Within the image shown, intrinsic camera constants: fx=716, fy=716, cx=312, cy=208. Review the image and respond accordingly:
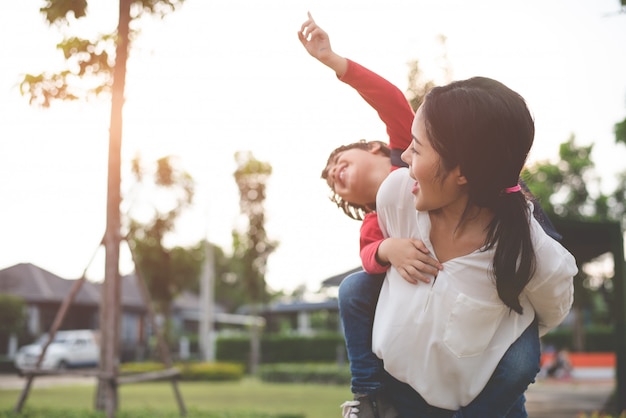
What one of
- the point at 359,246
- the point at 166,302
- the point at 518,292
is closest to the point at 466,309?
the point at 518,292

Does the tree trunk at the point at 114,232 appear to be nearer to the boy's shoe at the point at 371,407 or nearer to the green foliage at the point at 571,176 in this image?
the boy's shoe at the point at 371,407

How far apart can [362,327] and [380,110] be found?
58 cm

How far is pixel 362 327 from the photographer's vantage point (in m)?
1.89

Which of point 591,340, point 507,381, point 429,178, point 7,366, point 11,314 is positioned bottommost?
point 7,366

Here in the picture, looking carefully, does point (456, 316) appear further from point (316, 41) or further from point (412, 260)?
point (316, 41)

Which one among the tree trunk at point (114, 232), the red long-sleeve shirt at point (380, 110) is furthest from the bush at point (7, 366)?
the red long-sleeve shirt at point (380, 110)

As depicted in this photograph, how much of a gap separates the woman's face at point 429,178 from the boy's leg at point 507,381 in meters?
0.37

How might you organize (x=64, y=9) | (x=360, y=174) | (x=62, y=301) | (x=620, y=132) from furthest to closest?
(x=62, y=301) < (x=620, y=132) < (x=64, y=9) < (x=360, y=174)

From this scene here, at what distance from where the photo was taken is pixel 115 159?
283 inches

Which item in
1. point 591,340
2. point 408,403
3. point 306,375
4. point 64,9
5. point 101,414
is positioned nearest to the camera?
point 408,403

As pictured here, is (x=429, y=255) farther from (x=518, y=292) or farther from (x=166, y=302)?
(x=166, y=302)

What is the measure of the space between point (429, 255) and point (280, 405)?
10.9 m

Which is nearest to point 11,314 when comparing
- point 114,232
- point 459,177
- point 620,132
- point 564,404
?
point 564,404

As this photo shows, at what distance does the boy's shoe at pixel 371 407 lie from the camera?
185 centimetres
